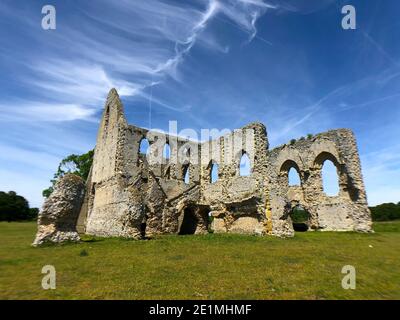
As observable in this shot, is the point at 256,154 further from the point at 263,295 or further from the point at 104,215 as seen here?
the point at 263,295

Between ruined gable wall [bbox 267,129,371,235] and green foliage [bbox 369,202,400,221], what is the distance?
31.7 metres

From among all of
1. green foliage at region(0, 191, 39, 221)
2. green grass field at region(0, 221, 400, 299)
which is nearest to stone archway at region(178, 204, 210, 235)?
green grass field at region(0, 221, 400, 299)

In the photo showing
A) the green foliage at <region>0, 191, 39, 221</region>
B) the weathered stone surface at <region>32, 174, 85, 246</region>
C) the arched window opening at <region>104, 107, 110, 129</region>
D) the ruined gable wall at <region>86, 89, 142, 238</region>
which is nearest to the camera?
the weathered stone surface at <region>32, 174, 85, 246</region>

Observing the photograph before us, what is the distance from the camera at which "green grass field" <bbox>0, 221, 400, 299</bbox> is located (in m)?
5.29

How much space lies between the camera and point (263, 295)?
516 cm

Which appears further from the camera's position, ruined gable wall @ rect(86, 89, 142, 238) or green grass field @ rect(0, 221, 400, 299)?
ruined gable wall @ rect(86, 89, 142, 238)

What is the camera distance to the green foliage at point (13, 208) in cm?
4984

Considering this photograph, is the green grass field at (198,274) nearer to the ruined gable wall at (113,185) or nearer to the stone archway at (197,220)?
the ruined gable wall at (113,185)

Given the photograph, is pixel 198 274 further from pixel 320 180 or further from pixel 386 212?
pixel 386 212

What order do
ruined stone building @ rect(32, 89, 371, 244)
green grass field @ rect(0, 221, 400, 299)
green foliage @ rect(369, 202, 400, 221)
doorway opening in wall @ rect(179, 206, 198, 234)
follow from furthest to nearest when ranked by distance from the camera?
1. green foliage @ rect(369, 202, 400, 221)
2. doorway opening in wall @ rect(179, 206, 198, 234)
3. ruined stone building @ rect(32, 89, 371, 244)
4. green grass field @ rect(0, 221, 400, 299)

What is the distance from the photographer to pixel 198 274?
6.72 m

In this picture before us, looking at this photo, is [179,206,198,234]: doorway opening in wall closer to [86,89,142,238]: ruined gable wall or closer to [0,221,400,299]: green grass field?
[86,89,142,238]: ruined gable wall

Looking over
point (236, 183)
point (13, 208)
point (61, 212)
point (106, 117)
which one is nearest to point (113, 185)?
point (61, 212)
